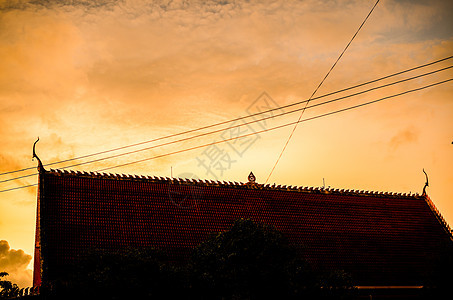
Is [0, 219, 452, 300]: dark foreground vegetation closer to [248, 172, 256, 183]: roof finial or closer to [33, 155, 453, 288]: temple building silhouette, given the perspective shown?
[33, 155, 453, 288]: temple building silhouette

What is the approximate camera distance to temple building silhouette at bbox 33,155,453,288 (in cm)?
2228

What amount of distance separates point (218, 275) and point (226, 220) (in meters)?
Answer: 8.34

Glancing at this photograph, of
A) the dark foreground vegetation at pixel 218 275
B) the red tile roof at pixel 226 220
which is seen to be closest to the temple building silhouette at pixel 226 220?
the red tile roof at pixel 226 220

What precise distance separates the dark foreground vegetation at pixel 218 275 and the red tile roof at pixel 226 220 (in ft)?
13.7

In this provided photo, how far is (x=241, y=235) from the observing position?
18406mm

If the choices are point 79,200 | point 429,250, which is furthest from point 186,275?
point 429,250

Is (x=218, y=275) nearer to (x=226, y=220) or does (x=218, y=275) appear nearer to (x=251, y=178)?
(x=226, y=220)

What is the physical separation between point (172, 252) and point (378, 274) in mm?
11240

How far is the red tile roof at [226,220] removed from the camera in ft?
73.4

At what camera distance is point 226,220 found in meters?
25.9

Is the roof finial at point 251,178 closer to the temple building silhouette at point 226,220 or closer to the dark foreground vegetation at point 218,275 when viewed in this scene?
the temple building silhouette at point 226,220

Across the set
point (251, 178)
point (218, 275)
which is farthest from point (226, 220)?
point (218, 275)

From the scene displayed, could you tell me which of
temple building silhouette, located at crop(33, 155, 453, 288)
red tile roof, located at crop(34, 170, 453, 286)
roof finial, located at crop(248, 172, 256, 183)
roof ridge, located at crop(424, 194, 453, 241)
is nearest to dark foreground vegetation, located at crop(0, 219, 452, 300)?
temple building silhouette, located at crop(33, 155, 453, 288)

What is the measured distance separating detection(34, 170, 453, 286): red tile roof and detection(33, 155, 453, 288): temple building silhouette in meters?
0.05
